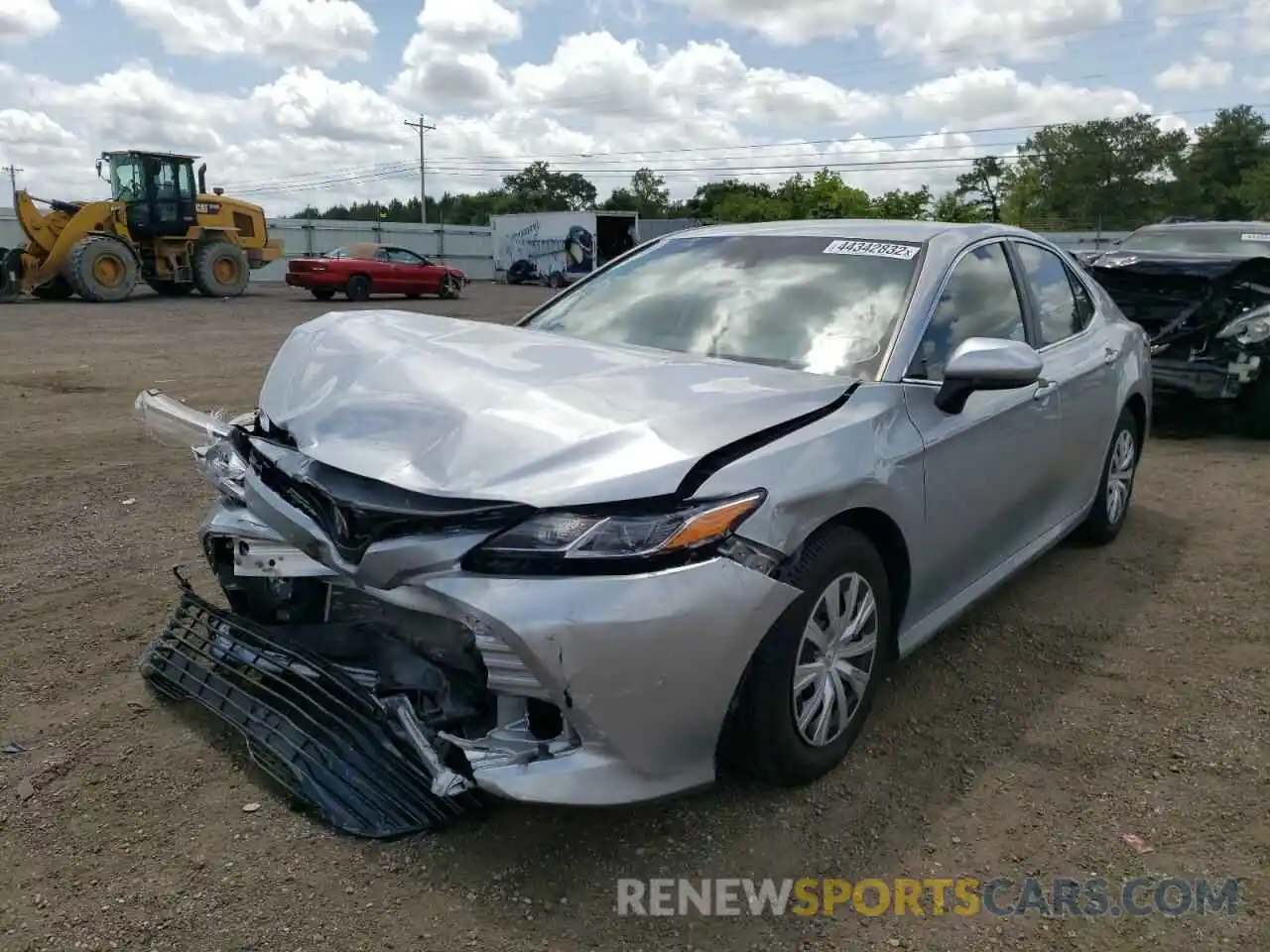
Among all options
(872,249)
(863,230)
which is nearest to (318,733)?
(872,249)

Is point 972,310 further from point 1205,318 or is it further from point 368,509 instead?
point 1205,318

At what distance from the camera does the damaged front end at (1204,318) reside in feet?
24.9

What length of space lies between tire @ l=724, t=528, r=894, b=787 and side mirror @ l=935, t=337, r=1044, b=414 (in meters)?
0.63

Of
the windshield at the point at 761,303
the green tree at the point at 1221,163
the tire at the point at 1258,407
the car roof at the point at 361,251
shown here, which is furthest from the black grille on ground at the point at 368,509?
the green tree at the point at 1221,163

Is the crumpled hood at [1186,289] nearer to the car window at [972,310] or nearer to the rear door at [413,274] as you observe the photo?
the car window at [972,310]

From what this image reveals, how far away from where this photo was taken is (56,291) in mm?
21969

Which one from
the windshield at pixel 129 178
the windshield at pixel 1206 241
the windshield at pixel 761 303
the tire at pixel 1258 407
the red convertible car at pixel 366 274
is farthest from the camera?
the red convertible car at pixel 366 274

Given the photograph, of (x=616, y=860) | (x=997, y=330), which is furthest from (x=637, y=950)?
(x=997, y=330)

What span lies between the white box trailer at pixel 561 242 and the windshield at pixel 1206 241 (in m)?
28.7

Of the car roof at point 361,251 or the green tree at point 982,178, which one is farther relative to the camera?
the green tree at point 982,178

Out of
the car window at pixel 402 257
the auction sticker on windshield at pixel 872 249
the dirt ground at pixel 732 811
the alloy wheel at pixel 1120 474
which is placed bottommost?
the dirt ground at pixel 732 811

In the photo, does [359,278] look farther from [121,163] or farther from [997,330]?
[997,330]

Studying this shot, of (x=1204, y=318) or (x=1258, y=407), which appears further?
(x=1204, y=318)

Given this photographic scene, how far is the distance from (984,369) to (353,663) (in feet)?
6.65
